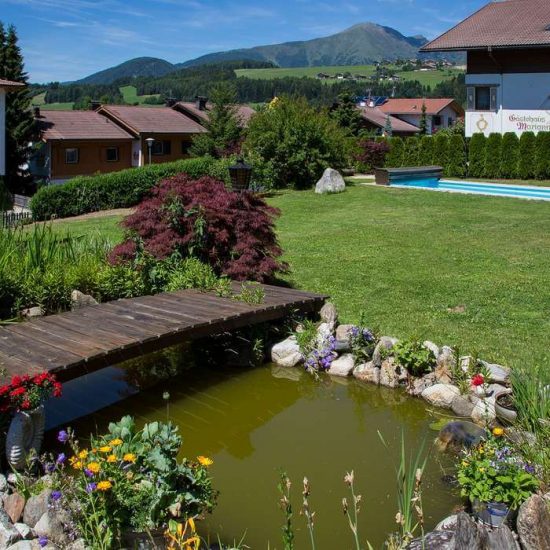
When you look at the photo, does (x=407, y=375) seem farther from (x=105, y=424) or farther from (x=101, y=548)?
(x=101, y=548)

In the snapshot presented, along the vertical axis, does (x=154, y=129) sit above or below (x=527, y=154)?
above

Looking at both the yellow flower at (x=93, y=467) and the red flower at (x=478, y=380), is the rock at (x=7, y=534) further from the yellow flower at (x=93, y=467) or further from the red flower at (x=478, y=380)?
the red flower at (x=478, y=380)

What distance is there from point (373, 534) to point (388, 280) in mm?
6321

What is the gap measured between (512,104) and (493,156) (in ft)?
13.7

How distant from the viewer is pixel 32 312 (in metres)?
8.14

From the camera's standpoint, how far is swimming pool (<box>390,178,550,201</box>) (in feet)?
71.4

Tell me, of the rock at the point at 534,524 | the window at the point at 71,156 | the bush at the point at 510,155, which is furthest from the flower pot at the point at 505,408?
the window at the point at 71,156

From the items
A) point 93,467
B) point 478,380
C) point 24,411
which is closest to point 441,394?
point 478,380

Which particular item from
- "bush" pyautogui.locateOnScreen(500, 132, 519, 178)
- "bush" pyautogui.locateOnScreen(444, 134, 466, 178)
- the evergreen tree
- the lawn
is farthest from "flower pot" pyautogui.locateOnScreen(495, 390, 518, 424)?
the evergreen tree

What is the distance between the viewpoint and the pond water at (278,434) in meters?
4.60

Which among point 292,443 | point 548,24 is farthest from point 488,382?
point 548,24

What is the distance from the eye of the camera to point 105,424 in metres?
6.10

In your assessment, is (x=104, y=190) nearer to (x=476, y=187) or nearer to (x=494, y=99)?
(x=476, y=187)

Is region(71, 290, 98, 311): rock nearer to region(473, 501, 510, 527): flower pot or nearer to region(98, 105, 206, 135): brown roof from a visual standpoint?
region(473, 501, 510, 527): flower pot
